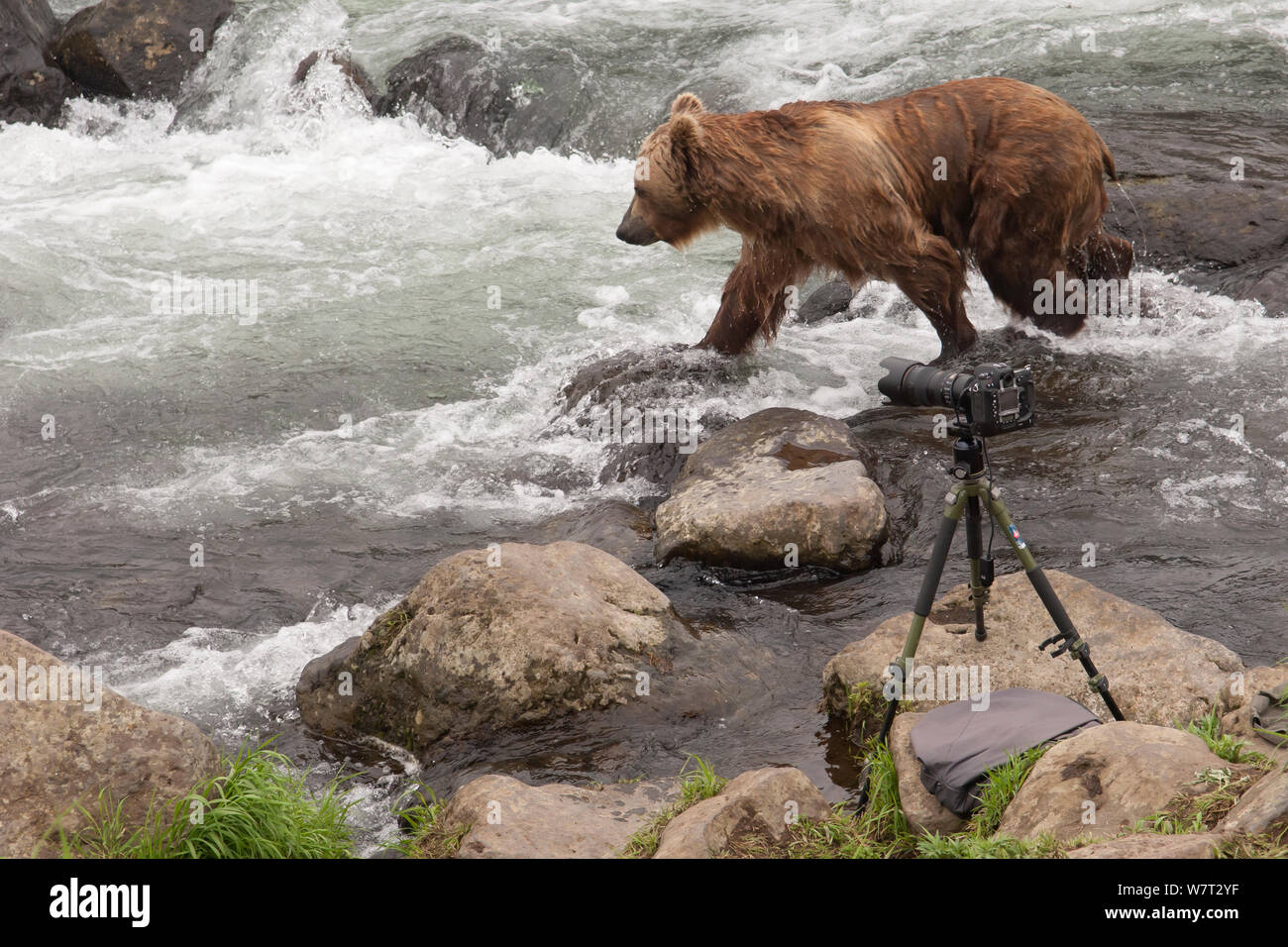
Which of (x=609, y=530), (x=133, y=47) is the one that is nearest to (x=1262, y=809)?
(x=609, y=530)

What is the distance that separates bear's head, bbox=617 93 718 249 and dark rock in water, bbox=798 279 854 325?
7.37 feet

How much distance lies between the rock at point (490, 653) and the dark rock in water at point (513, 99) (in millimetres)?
7700

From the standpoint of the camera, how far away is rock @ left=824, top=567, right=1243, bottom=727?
4516 mm

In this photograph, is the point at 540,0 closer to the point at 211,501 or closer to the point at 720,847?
the point at 211,501

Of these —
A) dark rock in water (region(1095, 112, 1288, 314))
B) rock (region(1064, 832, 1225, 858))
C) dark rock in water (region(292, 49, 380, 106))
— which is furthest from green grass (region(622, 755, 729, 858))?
dark rock in water (region(292, 49, 380, 106))

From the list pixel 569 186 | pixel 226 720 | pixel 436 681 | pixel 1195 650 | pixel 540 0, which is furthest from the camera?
pixel 540 0

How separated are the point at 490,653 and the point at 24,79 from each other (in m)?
11.4

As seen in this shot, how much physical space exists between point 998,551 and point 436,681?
2.72 meters

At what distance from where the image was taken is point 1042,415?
7.32 m

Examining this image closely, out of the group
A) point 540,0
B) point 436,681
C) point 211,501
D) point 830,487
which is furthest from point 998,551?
point 540,0

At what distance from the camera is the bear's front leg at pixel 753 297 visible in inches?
288

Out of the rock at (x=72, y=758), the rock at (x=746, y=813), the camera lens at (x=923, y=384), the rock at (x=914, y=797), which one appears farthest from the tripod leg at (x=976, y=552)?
the rock at (x=72, y=758)

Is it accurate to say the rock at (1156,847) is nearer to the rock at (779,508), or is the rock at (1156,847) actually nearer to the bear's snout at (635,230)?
the rock at (779,508)

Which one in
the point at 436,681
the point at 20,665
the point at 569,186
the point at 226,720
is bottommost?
the point at 226,720
